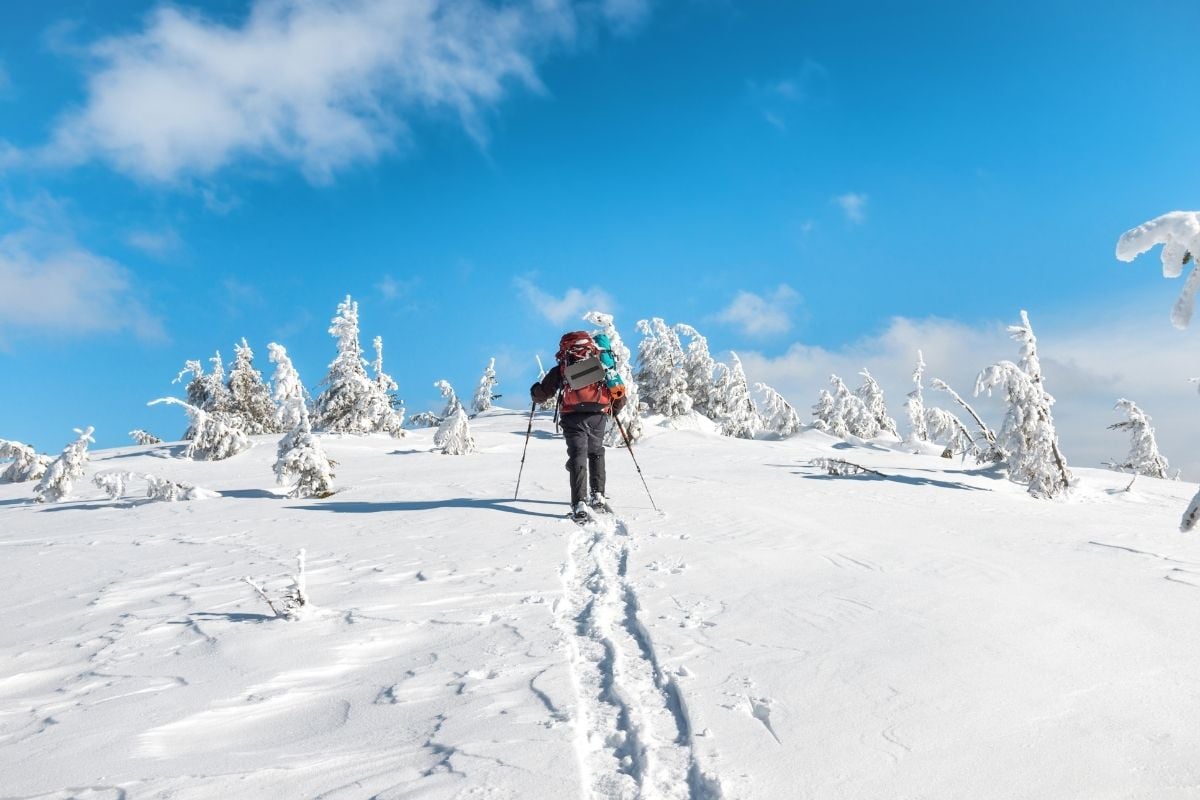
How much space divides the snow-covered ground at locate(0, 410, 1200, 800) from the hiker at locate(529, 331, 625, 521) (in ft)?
3.88

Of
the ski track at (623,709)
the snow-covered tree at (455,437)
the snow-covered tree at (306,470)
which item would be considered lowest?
the ski track at (623,709)

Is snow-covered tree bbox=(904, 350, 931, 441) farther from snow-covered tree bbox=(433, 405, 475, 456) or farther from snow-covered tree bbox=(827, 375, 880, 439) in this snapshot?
snow-covered tree bbox=(433, 405, 475, 456)

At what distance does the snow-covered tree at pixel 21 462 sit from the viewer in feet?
54.7

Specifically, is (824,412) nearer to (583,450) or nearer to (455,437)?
(455,437)

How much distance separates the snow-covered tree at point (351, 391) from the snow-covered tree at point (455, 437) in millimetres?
12919

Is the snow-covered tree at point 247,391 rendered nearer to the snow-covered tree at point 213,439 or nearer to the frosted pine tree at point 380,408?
the frosted pine tree at point 380,408

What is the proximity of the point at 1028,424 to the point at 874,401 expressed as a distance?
1134 inches

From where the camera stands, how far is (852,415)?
40.3 m

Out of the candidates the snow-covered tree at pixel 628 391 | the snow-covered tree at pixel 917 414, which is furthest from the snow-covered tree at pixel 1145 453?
the snow-covered tree at pixel 628 391

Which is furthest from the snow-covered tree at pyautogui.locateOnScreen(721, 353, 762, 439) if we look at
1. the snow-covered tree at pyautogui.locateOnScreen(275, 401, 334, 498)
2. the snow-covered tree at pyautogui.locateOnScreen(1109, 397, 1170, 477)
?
the snow-covered tree at pyautogui.locateOnScreen(275, 401, 334, 498)

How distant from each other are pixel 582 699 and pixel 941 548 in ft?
13.9

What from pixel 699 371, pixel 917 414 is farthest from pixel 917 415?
pixel 699 371

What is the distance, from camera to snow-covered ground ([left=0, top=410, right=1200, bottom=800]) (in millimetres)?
2260

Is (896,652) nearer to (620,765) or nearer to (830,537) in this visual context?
(620,765)
